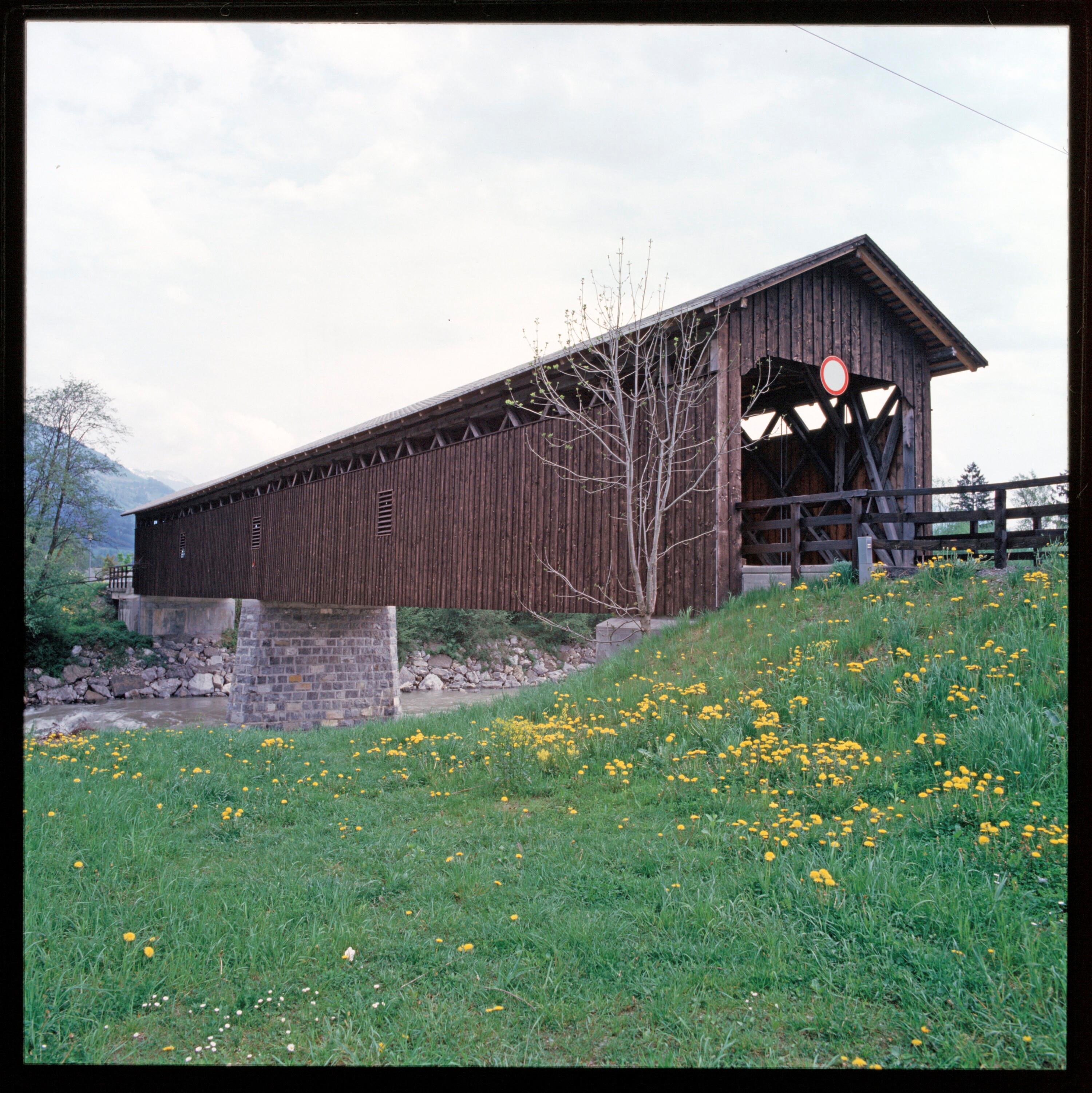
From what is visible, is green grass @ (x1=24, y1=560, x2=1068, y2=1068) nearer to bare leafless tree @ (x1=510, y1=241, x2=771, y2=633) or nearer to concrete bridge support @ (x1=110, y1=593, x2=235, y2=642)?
bare leafless tree @ (x1=510, y1=241, x2=771, y2=633)

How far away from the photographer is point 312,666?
58.4 feet

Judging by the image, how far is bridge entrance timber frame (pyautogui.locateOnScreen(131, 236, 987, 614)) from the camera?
351 inches

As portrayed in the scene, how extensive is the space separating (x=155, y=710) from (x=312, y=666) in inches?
301

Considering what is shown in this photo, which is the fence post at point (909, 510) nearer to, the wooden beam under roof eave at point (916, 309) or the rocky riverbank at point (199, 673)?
the wooden beam under roof eave at point (916, 309)

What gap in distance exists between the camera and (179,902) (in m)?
3.22

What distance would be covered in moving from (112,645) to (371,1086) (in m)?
28.2

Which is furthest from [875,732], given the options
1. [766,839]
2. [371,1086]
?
[371,1086]

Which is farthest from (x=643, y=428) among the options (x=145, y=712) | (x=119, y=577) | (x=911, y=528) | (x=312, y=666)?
(x=119, y=577)

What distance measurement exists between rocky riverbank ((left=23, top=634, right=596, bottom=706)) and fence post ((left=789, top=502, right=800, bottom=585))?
11.2 meters

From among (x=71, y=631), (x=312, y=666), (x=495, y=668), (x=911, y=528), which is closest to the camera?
(x=911, y=528)

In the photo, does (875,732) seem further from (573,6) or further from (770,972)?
(573,6)

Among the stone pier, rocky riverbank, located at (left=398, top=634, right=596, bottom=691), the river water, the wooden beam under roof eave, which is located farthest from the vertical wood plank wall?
rocky riverbank, located at (left=398, top=634, right=596, bottom=691)

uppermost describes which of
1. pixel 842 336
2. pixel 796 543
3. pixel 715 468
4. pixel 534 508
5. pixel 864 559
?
pixel 842 336

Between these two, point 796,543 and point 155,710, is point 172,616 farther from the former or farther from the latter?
point 796,543
